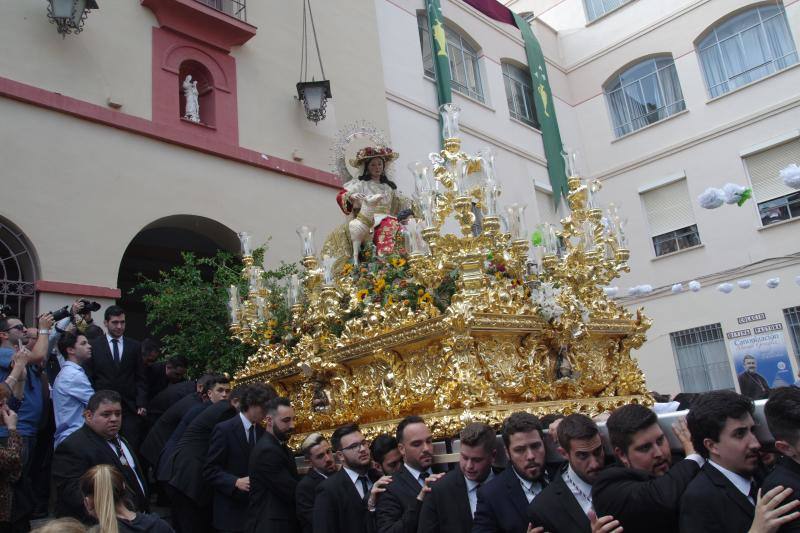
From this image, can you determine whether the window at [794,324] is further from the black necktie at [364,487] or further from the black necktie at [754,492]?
the black necktie at [754,492]

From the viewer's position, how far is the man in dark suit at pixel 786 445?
204 centimetres

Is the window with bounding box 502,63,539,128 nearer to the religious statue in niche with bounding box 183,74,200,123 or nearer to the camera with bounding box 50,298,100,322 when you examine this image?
the religious statue in niche with bounding box 183,74,200,123

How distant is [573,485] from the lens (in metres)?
2.85

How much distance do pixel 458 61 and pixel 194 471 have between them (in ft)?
40.3

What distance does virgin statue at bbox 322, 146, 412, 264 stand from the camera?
636 centimetres

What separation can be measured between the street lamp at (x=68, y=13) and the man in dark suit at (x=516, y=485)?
741cm

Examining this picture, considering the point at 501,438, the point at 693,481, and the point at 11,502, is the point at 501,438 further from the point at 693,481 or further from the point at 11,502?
the point at 11,502

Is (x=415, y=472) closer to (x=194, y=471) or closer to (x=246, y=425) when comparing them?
(x=246, y=425)

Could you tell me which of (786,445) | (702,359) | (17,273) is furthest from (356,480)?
(702,359)

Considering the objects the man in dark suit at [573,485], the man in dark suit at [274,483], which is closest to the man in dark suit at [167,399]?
the man in dark suit at [274,483]

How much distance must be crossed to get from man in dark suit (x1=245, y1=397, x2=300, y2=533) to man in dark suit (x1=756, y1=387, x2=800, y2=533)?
9.26ft

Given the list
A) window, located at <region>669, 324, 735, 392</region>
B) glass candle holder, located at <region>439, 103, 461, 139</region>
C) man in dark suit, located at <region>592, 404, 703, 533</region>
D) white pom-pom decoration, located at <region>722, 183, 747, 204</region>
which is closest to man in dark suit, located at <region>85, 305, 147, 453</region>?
glass candle holder, located at <region>439, 103, 461, 139</region>

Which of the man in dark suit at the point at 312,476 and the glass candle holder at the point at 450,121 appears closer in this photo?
the man in dark suit at the point at 312,476

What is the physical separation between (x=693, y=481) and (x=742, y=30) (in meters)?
14.7
